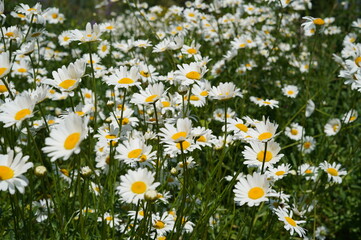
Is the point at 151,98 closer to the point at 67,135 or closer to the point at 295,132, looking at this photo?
the point at 67,135

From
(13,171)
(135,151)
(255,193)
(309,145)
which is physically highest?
(13,171)

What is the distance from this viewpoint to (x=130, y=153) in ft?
5.13

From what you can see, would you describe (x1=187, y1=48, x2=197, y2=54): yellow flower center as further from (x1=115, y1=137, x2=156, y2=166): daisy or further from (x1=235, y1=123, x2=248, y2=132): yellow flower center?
(x1=115, y1=137, x2=156, y2=166): daisy

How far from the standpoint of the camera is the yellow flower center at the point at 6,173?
1171mm

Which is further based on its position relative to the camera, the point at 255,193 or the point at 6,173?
the point at 255,193

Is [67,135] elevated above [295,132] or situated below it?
above

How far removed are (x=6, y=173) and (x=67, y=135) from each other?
0.79ft

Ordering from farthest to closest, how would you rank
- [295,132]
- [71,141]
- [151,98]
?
[295,132]
[151,98]
[71,141]

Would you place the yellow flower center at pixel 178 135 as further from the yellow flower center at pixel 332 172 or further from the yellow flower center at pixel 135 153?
the yellow flower center at pixel 332 172

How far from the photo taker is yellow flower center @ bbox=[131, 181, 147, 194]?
1.33 metres

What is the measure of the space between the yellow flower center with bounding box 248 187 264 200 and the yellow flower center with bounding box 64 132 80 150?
669 mm

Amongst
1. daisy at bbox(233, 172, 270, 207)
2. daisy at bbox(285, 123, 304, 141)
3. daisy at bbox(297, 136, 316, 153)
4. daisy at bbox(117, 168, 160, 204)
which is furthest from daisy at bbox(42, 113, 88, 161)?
daisy at bbox(285, 123, 304, 141)

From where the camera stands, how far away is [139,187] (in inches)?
52.8

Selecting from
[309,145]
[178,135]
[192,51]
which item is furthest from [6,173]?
[309,145]
